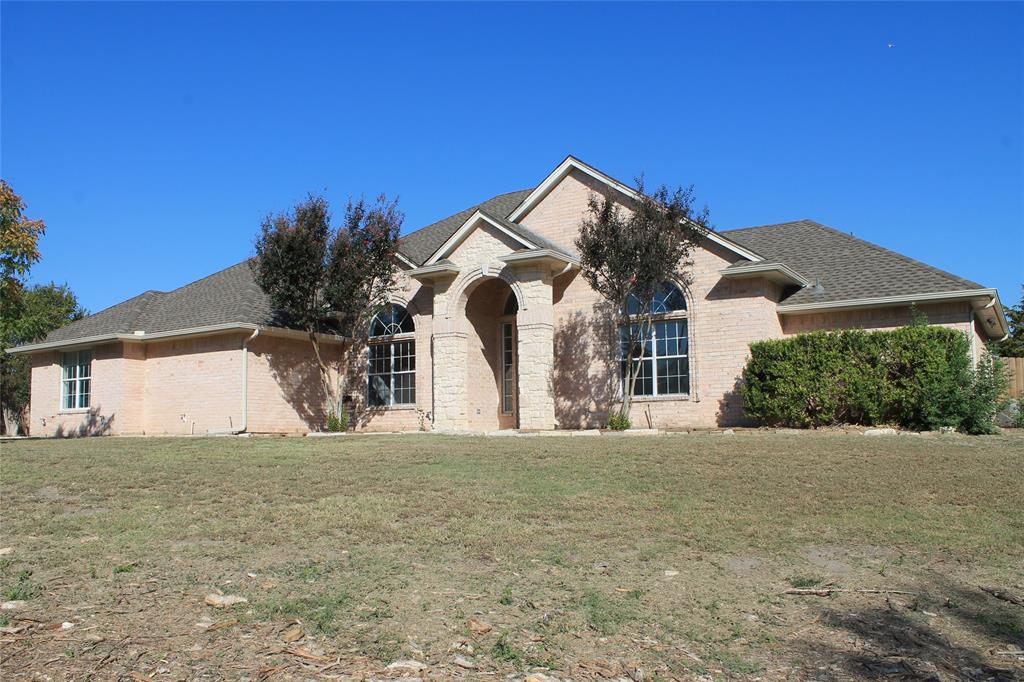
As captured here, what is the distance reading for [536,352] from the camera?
20.2 meters

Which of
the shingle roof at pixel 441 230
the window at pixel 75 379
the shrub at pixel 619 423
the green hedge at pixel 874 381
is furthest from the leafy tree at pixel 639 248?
the window at pixel 75 379

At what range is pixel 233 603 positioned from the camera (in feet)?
21.2

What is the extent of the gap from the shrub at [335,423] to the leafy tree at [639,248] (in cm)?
758

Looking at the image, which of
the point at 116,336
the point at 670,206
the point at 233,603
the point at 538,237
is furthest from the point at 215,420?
the point at 233,603

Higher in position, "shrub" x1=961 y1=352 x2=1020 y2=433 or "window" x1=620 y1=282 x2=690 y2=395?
"window" x1=620 y1=282 x2=690 y2=395

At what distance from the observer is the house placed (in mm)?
19047

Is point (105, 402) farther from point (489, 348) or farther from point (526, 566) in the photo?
point (526, 566)

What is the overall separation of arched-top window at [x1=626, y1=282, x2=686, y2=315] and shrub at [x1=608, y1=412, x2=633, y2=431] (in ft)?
8.21

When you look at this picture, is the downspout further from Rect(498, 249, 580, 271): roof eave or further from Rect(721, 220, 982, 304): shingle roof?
Rect(721, 220, 982, 304): shingle roof

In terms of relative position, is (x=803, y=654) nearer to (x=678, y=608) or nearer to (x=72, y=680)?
(x=678, y=608)

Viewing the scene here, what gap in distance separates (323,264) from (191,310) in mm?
5493

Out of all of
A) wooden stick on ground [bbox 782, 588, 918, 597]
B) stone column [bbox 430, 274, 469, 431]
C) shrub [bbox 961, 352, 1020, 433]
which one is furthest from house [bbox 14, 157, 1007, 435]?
wooden stick on ground [bbox 782, 588, 918, 597]

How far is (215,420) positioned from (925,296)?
17.1 meters

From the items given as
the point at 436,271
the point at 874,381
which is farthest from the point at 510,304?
the point at 874,381
